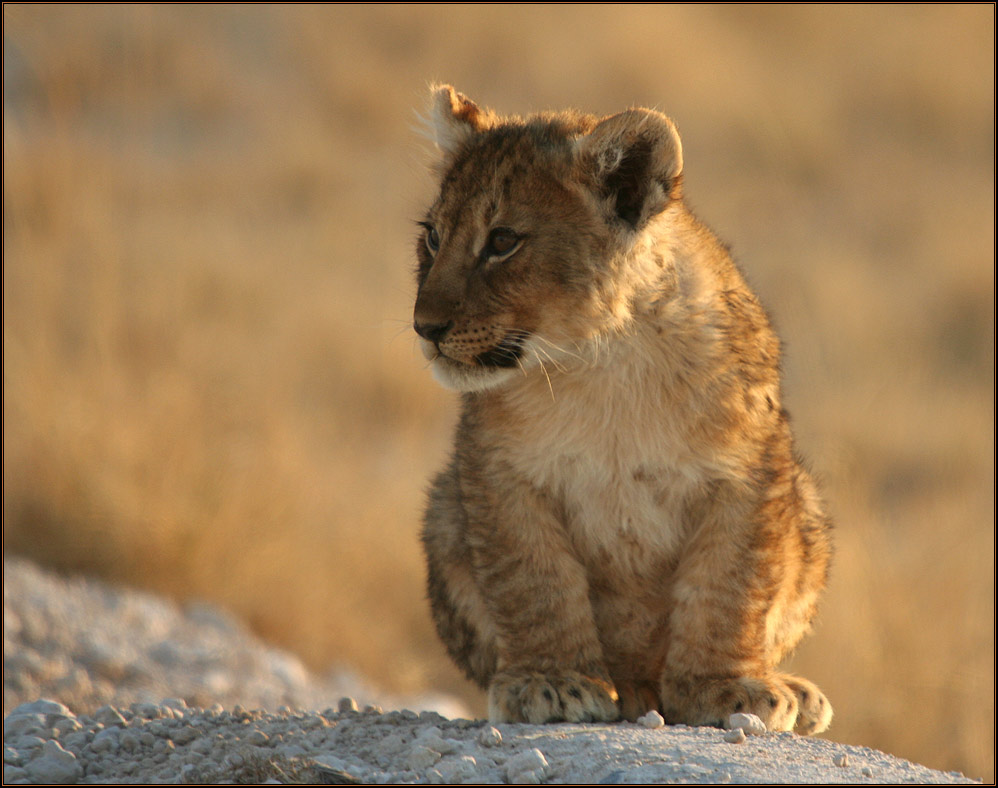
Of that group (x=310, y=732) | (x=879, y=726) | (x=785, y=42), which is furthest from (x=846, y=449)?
(x=785, y=42)

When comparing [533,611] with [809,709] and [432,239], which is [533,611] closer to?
[809,709]

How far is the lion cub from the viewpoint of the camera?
479 centimetres

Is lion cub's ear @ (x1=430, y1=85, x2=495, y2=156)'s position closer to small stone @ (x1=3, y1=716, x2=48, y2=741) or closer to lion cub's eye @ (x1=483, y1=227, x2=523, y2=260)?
lion cub's eye @ (x1=483, y1=227, x2=523, y2=260)

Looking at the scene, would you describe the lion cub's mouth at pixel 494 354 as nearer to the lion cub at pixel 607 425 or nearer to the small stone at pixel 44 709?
the lion cub at pixel 607 425

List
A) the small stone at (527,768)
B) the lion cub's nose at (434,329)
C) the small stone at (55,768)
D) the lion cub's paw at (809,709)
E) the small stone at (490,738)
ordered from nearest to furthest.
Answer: the small stone at (527,768)
the small stone at (490,738)
the small stone at (55,768)
the lion cub's nose at (434,329)
the lion cub's paw at (809,709)

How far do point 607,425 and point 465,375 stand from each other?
22.6 inches

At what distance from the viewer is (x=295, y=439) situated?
1112 centimetres

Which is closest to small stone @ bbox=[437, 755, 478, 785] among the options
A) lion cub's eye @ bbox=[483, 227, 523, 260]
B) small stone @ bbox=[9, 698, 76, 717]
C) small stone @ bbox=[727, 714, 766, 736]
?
small stone @ bbox=[727, 714, 766, 736]

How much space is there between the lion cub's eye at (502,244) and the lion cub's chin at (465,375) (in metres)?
0.43

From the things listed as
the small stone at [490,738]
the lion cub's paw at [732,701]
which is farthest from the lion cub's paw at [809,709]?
the small stone at [490,738]

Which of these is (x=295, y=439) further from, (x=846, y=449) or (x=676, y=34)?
(x=676, y=34)

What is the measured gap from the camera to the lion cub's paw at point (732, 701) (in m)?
4.86

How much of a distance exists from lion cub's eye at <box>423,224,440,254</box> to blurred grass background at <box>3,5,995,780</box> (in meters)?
0.49

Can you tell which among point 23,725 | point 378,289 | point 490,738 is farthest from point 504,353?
point 378,289
